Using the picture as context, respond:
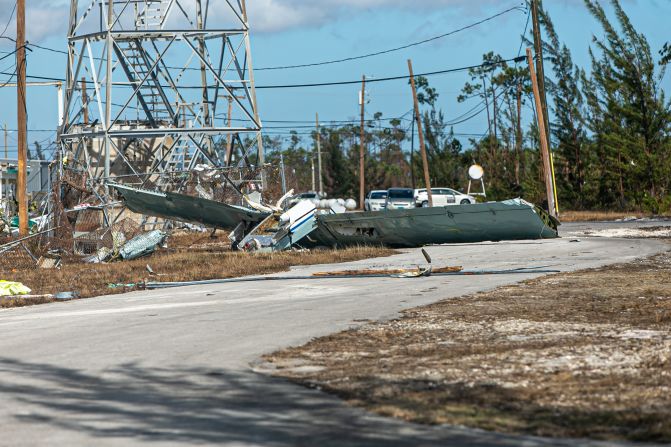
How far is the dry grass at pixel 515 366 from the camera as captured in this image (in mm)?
7254

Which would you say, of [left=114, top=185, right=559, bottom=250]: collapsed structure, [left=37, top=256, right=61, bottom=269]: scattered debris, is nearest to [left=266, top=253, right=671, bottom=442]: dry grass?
[left=37, top=256, right=61, bottom=269]: scattered debris

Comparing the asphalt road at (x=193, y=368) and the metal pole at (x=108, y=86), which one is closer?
the asphalt road at (x=193, y=368)

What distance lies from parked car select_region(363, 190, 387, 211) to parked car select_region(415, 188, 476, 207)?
2179 millimetres

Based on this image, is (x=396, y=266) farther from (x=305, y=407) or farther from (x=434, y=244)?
(x=305, y=407)

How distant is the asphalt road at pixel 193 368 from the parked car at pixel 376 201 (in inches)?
1646

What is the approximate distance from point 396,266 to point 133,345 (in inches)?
504

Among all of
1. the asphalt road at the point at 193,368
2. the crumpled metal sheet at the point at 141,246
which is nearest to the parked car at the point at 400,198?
the crumpled metal sheet at the point at 141,246

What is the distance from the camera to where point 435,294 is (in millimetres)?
16719

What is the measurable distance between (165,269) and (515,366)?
16146 millimetres

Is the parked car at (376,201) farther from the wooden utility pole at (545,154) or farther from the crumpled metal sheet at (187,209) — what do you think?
the crumpled metal sheet at (187,209)

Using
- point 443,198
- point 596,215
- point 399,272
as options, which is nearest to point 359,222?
point 399,272

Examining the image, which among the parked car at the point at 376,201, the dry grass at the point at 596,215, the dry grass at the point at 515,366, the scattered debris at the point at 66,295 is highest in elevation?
the parked car at the point at 376,201

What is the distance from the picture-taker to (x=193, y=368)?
977 cm

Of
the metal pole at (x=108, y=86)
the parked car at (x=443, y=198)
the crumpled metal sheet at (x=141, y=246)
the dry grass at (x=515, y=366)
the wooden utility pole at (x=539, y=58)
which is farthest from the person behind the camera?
the parked car at (x=443, y=198)
